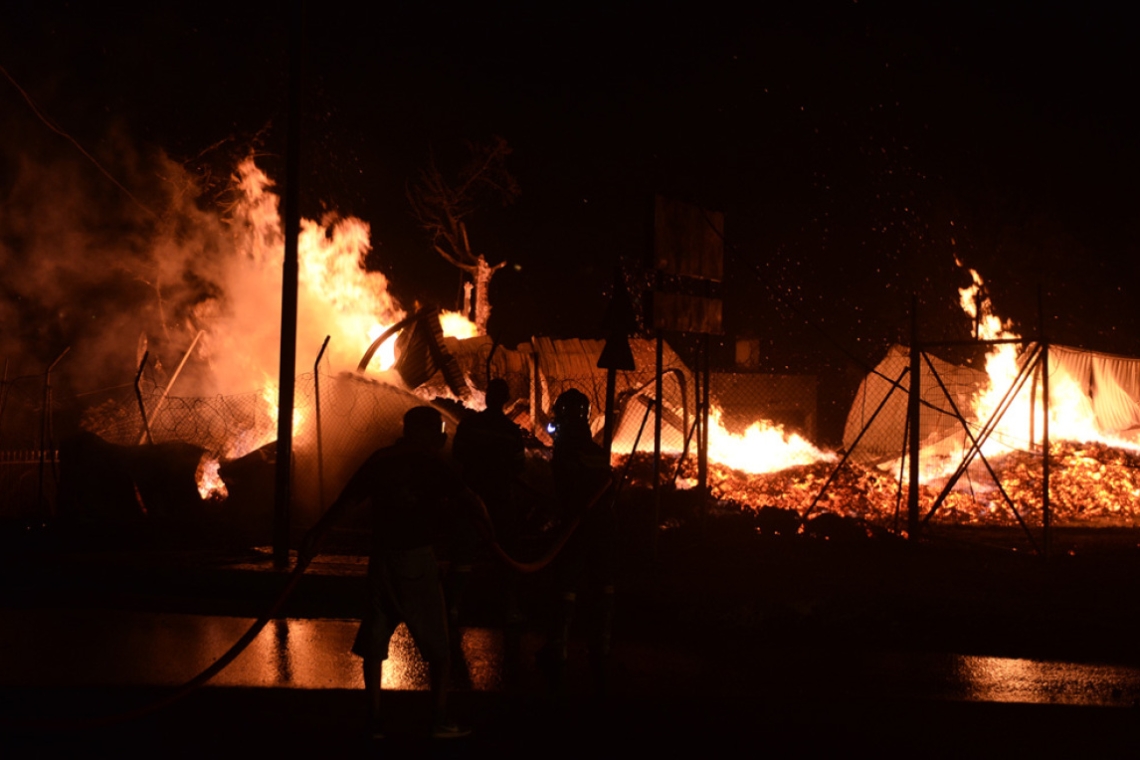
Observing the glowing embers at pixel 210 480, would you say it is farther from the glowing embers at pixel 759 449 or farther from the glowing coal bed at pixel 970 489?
the glowing embers at pixel 759 449

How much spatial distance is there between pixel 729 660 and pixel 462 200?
30.0 meters

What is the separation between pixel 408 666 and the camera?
671 cm

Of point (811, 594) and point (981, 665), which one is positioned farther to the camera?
point (811, 594)

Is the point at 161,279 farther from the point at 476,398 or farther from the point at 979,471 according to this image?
the point at 979,471

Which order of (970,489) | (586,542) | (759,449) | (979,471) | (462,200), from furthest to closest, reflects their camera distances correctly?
(462,200) < (759,449) < (979,471) < (970,489) < (586,542)

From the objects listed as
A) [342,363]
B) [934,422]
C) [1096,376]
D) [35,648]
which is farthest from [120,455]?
[1096,376]

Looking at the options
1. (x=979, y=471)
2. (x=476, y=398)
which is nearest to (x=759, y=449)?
(x=979, y=471)

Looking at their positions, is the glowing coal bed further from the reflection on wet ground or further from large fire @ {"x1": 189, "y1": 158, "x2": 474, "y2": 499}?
the reflection on wet ground

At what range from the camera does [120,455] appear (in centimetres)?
1275

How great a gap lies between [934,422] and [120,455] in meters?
16.1

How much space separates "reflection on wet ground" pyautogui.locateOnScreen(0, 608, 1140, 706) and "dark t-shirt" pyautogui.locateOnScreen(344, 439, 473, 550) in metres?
1.59

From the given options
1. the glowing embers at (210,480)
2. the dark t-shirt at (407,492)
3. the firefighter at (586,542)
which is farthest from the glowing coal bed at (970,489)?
the dark t-shirt at (407,492)

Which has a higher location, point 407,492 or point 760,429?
point 407,492

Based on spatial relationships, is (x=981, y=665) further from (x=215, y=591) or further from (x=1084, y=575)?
(x=215, y=591)
